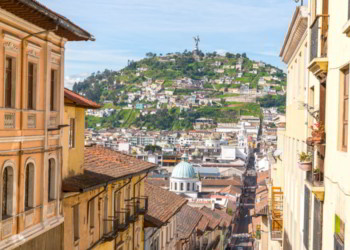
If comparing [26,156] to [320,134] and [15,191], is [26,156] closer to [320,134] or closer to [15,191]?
[15,191]

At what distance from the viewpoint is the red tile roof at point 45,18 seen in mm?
10883

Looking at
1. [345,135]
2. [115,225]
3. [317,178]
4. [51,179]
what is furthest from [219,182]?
[345,135]

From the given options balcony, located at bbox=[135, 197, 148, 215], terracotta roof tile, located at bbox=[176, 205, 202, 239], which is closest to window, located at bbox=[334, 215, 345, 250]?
balcony, located at bbox=[135, 197, 148, 215]

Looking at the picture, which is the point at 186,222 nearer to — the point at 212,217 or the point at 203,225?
the point at 203,225

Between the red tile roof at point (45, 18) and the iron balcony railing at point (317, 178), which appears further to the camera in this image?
the iron balcony railing at point (317, 178)

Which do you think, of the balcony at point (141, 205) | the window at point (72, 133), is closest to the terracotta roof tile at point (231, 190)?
the balcony at point (141, 205)

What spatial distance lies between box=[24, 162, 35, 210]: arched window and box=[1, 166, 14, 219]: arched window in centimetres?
83

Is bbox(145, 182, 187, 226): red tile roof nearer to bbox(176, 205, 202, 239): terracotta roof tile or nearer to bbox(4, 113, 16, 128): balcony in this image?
bbox(176, 205, 202, 239): terracotta roof tile

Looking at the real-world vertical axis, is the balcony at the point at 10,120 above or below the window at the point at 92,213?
above

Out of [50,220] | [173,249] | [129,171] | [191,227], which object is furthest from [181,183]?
[50,220]

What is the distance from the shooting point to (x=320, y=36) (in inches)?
491

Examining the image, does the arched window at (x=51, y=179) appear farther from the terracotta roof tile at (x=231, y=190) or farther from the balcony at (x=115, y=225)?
the terracotta roof tile at (x=231, y=190)

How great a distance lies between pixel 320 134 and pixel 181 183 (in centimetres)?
10078

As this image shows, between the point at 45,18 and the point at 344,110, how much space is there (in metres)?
5.70
